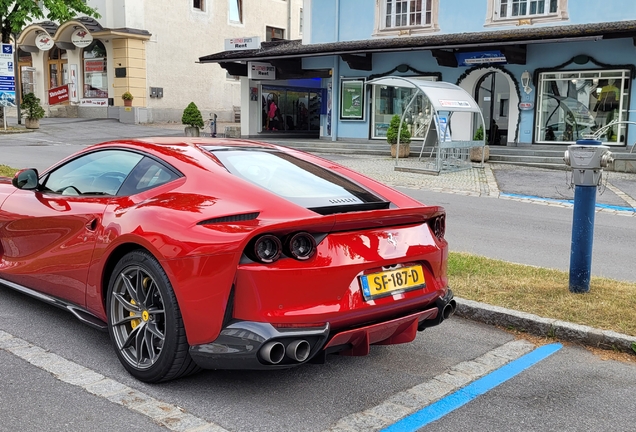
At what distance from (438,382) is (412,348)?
0.59m

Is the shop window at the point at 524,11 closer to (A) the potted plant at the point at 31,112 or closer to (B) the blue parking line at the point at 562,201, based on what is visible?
(B) the blue parking line at the point at 562,201

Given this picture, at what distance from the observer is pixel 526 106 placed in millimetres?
21156

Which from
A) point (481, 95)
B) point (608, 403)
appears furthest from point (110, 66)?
point (608, 403)

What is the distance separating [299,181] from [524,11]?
1903 cm

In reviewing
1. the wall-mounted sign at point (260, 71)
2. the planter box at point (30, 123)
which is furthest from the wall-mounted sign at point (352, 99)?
the planter box at point (30, 123)

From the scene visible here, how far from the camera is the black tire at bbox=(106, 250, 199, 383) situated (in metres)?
3.48

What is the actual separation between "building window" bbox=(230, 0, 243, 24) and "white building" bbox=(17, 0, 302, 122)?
59 millimetres

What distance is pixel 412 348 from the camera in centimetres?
448

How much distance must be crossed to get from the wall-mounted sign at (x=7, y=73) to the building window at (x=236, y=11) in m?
17.3

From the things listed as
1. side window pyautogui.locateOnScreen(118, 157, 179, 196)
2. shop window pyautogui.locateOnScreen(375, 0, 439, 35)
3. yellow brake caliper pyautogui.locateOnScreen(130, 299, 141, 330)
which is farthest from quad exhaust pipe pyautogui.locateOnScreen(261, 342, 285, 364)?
shop window pyautogui.locateOnScreen(375, 0, 439, 35)

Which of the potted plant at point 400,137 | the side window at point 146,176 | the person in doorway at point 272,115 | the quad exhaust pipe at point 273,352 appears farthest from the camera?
the person in doorway at point 272,115

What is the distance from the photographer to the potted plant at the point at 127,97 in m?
33.6

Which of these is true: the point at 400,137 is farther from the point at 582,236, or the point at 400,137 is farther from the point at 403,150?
the point at 582,236

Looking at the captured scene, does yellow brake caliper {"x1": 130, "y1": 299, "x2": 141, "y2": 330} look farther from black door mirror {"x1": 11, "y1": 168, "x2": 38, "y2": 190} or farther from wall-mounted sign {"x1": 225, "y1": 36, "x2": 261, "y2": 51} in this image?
wall-mounted sign {"x1": 225, "y1": 36, "x2": 261, "y2": 51}
